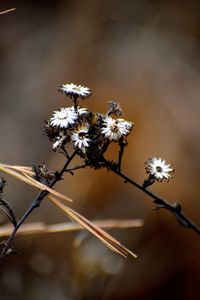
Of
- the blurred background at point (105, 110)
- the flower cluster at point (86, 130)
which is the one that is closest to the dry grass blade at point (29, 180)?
the flower cluster at point (86, 130)

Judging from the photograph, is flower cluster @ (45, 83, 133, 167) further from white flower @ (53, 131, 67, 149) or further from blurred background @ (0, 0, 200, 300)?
blurred background @ (0, 0, 200, 300)

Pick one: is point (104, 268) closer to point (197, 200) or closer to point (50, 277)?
point (50, 277)

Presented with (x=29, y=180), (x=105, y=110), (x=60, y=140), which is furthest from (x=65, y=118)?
(x=105, y=110)

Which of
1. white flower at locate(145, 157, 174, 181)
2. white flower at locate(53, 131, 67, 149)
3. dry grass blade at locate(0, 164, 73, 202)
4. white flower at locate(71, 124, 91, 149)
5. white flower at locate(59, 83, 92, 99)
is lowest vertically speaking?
dry grass blade at locate(0, 164, 73, 202)

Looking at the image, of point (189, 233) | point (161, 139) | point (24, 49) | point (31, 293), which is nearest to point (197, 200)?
point (189, 233)

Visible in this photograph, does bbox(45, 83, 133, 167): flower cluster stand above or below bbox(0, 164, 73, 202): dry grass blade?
above

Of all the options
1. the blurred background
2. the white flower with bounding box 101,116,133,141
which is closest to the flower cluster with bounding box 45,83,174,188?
the white flower with bounding box 101,116,133,141

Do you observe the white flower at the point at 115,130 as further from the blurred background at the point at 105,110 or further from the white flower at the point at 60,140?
the blurred background at the point at 105,110
